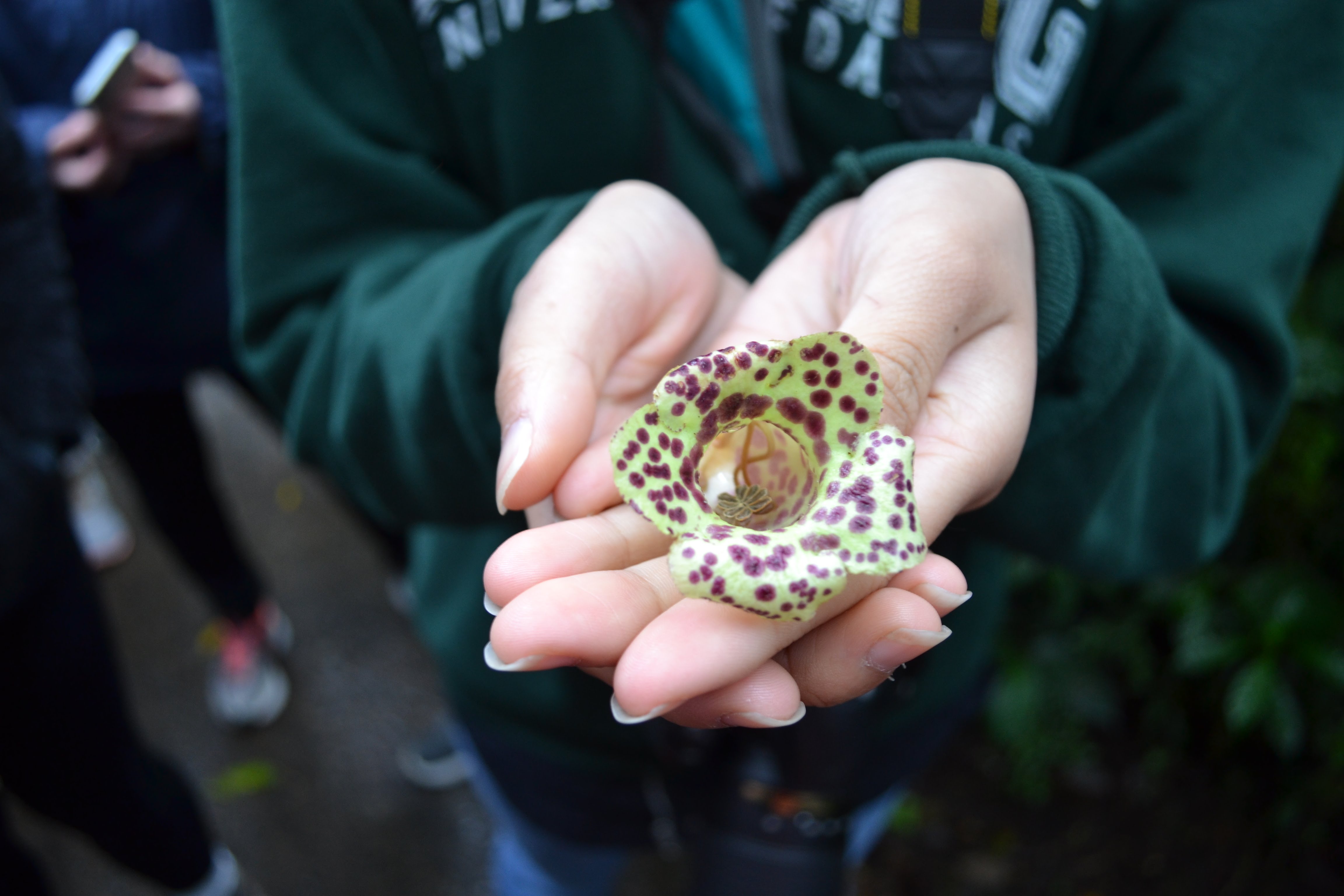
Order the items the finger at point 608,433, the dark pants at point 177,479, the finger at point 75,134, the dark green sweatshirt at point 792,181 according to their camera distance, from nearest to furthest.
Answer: the finger at point 608,433 → the dark green sweatshirt at point 792,181 → the finger at point 75,134 → the dark pants at point 177,479

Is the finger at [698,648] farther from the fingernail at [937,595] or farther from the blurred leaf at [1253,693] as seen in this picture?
the blurred leaf at [1253,693]

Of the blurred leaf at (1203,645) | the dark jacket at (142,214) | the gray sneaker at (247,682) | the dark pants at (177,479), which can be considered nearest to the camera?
the dark jacket at (142,214)

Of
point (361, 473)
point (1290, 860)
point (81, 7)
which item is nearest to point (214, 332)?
point (81, 7)

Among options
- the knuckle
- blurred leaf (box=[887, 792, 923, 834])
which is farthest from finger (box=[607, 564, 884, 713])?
blurred leaf (box=[887, 792, 923, 834])

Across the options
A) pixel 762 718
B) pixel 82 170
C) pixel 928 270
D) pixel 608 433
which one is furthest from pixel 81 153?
pixel 762 718

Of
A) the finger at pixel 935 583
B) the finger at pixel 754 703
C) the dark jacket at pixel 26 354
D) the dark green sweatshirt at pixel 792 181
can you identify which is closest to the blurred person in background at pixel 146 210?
the dark jacket at pixel 26 354

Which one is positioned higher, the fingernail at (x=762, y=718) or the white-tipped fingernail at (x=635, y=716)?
the white-tipped fingernail at (x=635, y=716)

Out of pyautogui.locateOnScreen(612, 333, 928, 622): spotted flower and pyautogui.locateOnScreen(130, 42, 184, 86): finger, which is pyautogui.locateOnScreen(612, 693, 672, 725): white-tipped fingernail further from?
pyautogui.locateOnScreen(130, 42, 184, 86): finger
